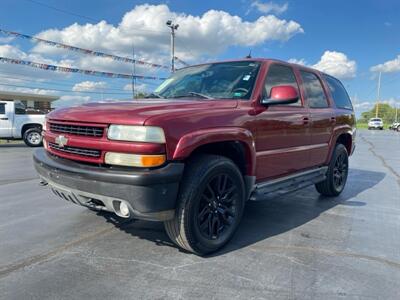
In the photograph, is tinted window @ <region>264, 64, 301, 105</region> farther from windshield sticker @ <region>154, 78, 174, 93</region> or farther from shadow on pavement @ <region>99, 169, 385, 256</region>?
shadow on pavement @ <region>99, 169, 385, 256</region>

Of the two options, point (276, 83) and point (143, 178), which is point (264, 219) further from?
point (143, 178)

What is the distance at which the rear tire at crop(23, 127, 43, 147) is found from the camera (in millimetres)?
13898

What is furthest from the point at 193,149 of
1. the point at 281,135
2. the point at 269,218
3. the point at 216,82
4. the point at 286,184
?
the point at 269,218

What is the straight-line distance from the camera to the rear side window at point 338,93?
18.5 feet

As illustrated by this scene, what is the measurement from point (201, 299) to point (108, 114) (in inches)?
62.4

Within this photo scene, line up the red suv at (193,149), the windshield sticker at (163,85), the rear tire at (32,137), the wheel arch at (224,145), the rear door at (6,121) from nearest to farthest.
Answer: the red suv at (193,149) → the wheel arch at (224,145) → the windshield sticker at (163,85) → the rear door at (6,121) → the rear tire at (32,137)

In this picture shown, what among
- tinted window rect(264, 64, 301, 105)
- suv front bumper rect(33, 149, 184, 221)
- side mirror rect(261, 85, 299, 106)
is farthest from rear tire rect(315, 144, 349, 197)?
suv front bumper rect(33, 149, 184, 221)

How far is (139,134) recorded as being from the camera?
271 cm

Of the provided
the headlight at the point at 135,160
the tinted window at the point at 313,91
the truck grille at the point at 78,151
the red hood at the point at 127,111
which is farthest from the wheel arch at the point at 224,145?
the tinted window at the point at 313,91

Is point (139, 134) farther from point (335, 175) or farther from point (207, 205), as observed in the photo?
point (335, 175)

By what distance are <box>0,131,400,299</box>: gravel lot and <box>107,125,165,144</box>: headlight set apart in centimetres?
108

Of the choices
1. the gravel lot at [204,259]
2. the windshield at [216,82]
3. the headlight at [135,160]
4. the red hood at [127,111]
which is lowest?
the gravel lot at [204,259]

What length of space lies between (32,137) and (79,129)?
1229cm

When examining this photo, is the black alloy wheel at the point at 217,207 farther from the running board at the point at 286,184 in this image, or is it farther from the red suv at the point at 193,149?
the running board at the point at 286,184
